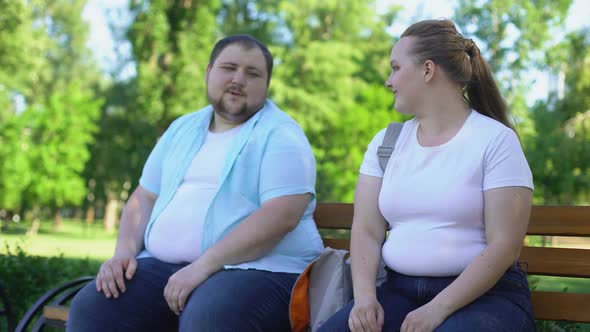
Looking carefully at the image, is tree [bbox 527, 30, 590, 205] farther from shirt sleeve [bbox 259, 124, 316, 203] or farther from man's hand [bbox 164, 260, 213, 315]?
man's hand [bbox 164, 260, 213, 315]

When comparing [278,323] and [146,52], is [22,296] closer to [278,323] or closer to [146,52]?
[278,323]

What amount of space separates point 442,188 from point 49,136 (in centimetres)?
3926

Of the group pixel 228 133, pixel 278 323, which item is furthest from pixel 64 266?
pixel 278 323

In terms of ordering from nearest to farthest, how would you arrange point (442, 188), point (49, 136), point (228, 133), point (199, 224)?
point (442, 188)
point (199, 224)
point (228, 133)
point (49, 136)

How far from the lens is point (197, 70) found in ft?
98.9

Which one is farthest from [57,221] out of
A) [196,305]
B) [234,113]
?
[196,305]

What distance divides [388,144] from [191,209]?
1.01m

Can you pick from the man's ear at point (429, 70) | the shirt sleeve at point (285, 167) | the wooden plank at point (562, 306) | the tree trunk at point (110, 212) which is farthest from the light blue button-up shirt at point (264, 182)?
the tree trunk at point (110, 212)

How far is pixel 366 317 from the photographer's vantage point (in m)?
2.62

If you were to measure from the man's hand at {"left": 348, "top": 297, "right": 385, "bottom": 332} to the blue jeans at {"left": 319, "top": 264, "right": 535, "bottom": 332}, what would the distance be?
1.5 inches

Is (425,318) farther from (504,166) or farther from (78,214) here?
(78,214)

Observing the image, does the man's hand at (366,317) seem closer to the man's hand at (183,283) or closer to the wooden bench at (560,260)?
the man's hand at (183,283)

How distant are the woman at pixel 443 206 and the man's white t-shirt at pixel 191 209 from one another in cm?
80

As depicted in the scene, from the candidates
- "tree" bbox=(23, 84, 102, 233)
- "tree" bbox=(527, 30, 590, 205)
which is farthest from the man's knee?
"tree" bbox=(23, 84, 102, 233)
